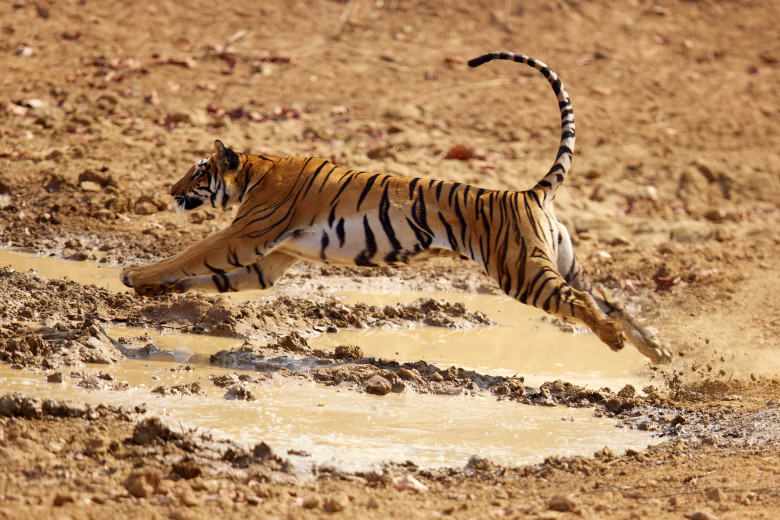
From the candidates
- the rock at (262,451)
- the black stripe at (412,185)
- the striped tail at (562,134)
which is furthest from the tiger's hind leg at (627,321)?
the rock at (262,451)

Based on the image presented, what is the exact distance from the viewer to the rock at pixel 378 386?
584 centimetres

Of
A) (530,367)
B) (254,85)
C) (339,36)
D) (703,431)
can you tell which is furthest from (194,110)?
(703,431)

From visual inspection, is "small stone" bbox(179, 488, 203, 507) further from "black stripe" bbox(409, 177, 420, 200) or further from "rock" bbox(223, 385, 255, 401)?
"black stripe" bbox(409, 177, 420, 200)

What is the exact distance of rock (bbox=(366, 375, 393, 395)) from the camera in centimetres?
584

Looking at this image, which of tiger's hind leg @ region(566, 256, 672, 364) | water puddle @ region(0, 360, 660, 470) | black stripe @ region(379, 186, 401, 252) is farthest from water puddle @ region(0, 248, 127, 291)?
tiger's hind leg @ region(566, 256, 672, 364)

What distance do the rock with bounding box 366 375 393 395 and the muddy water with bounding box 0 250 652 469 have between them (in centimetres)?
5

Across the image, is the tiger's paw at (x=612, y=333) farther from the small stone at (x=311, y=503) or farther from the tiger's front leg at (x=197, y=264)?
the small stone at (x=311, y=503)

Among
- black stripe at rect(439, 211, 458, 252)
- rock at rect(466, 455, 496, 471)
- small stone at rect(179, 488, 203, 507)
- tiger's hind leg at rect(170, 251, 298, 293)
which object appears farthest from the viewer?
tiger's hind leg at rect(170, 251, 298, 293)

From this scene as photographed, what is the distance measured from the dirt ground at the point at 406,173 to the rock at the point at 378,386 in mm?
13

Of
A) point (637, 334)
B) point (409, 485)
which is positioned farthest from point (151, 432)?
point (637, 334)

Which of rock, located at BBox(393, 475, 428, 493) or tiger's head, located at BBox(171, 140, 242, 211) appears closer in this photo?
rock, located at BBox(393, 475, 428, 493)

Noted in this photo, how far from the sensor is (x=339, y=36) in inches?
614

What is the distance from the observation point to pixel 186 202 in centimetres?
704

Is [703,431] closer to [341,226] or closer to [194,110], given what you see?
[341,226]
